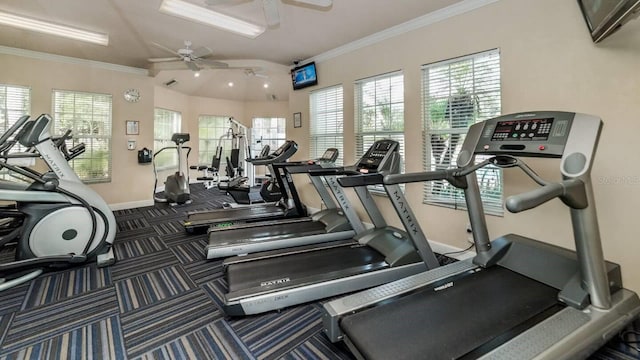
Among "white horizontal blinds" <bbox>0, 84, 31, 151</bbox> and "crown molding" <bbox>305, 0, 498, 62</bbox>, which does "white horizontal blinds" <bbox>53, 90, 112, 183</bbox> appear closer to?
"white horizontal blinds" <bbox>0, 84, 31, 151</bbox>

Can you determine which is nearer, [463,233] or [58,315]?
[58,315]

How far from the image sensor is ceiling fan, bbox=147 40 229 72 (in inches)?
163

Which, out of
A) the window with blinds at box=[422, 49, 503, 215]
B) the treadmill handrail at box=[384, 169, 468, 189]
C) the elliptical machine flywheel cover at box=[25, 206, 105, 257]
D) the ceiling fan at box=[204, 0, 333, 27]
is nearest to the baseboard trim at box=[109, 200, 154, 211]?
the elliptical machine flywheel cover at box=[25, 206, 105, 257]

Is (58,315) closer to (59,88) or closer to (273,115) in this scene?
(59,88)

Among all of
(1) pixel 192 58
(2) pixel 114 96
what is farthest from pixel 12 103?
(1) pixel 192 58

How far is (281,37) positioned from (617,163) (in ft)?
12.2

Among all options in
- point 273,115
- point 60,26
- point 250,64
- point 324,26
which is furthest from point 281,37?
point 273,115

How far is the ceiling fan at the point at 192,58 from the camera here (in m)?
4.14

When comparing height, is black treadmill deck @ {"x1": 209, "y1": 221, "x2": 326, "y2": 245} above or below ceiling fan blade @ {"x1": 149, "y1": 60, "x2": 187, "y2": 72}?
below

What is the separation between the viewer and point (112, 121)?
17.3ft

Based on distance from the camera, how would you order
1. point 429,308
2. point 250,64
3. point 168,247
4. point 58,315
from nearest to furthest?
point 429,308
point 58,315
point 168,247
point 250,64

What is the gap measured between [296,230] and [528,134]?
100 inches

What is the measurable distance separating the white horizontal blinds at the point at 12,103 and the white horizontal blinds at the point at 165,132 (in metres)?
2.88

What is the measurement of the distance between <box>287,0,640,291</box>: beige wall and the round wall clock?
4.83 m
